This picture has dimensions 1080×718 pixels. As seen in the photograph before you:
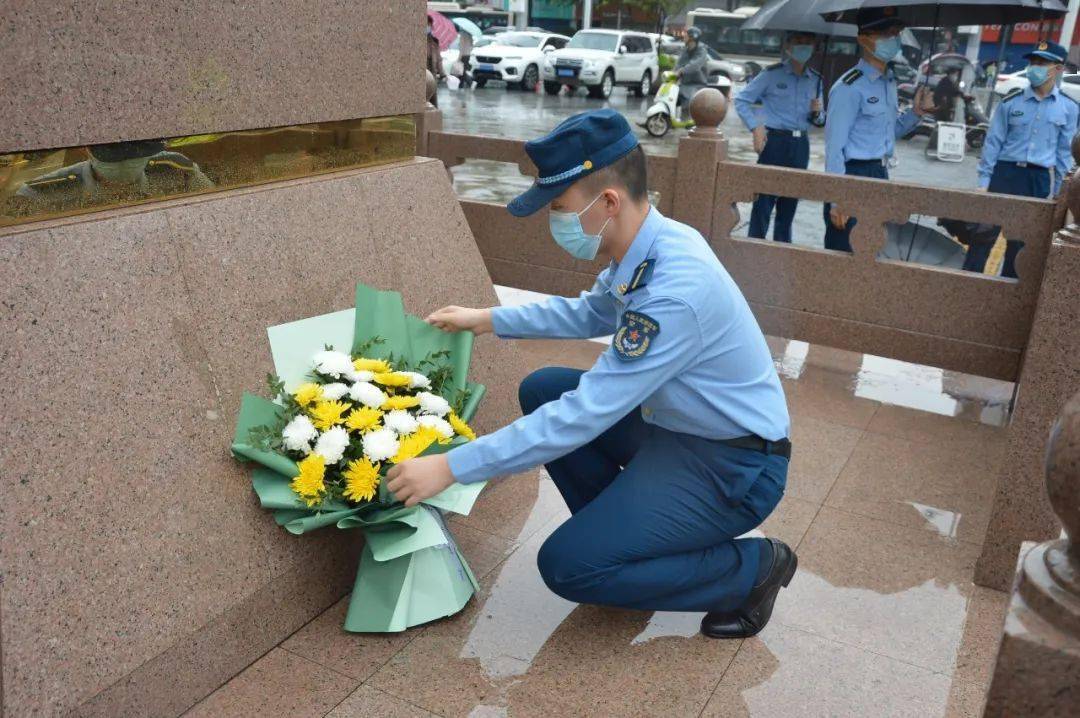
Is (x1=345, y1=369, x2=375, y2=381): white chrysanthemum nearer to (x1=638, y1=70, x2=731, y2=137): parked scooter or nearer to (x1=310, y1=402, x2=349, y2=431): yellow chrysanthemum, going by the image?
(x1=310, y1=402, x2=349, y2=431): yellow chrysanthemum

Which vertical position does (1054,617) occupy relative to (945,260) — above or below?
above

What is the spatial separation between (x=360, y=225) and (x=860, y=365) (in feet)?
11.2

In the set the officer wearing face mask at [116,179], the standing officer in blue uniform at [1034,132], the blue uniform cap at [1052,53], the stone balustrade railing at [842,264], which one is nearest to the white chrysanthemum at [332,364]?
the officer wearing face mask at [116,179]

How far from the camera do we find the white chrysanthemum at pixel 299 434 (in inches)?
102

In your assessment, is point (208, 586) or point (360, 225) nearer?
point (208, 586)

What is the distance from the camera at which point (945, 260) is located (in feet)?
18.4

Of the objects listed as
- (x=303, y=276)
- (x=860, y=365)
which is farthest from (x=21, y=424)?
(x=860, y=365)

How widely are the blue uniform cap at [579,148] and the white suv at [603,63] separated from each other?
23.0 metres

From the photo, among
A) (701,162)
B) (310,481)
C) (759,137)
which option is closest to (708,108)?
(701,162)

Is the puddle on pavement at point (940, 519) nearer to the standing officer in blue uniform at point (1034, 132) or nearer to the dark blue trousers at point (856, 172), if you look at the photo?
the dark blue trousers at point (856, 172)

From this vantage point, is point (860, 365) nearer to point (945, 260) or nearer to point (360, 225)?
point (945, 260)

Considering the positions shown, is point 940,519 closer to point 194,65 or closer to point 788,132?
point 194,65

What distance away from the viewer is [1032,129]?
6.93 metres

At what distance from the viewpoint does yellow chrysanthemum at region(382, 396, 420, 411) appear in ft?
9.11
